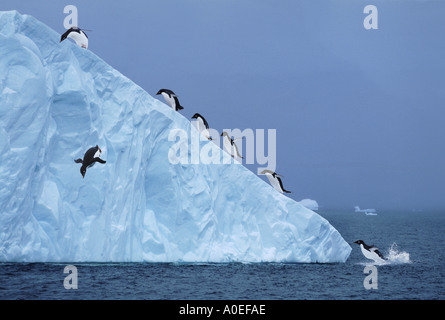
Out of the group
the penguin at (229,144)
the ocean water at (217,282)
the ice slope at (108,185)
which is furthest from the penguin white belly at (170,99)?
the ocean water at (217,282)

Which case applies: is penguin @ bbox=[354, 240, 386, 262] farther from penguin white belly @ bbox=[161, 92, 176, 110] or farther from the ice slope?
penguin white belly @ bbox=[161, 92, 176, 110]

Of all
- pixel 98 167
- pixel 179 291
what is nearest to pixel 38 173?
pixel 98 167

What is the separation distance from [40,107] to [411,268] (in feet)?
52.1

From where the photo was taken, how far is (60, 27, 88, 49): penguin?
61.4ft

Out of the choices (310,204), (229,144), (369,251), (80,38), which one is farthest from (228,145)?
(310,204)

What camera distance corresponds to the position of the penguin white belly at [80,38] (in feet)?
61.8

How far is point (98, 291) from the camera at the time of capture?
14211 millimetres

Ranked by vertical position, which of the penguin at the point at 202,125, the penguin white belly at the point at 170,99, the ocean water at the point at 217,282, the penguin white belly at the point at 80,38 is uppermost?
the penguin white belly at the point at 80,38

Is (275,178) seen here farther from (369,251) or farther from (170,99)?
(369,251)

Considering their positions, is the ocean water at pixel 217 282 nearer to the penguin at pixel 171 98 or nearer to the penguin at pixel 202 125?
the penguin at pixel 202 125

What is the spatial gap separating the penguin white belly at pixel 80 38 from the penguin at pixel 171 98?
324cm

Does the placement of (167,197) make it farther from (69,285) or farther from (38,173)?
(69,285)

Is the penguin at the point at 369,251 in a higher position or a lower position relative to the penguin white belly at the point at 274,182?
lower
